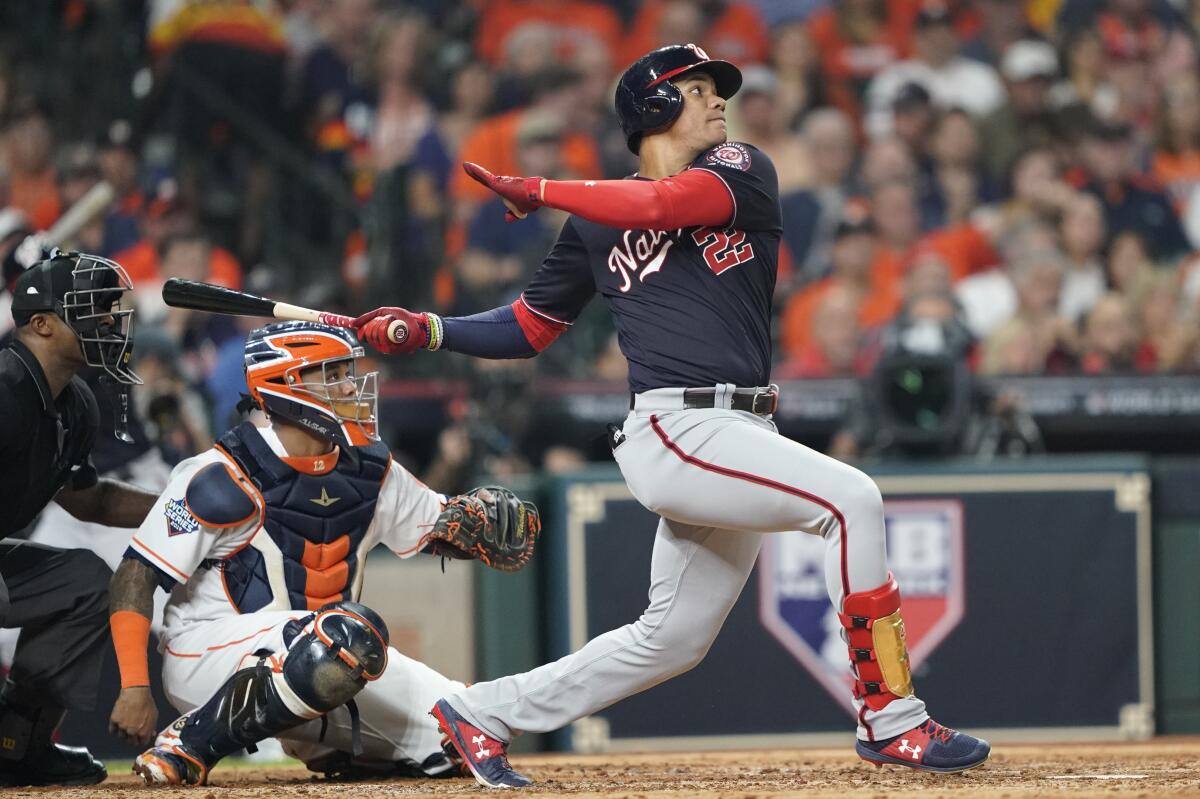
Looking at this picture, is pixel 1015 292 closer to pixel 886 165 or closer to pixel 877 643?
pixel 886 165

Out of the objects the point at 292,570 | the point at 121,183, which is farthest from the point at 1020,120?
the point at 292,570

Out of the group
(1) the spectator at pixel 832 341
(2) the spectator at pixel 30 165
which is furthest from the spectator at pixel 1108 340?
(2) the spectator at pixel 30 165

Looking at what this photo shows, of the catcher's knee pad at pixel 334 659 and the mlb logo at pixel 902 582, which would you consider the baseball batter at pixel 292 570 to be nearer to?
the catcher's knee pad at pixel 334 659

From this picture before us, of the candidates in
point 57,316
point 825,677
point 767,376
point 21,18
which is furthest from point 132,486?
point 21,18

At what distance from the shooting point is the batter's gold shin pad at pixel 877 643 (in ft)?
11.9

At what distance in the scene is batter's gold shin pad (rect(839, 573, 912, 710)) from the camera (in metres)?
3.63

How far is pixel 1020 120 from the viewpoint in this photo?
356 inches

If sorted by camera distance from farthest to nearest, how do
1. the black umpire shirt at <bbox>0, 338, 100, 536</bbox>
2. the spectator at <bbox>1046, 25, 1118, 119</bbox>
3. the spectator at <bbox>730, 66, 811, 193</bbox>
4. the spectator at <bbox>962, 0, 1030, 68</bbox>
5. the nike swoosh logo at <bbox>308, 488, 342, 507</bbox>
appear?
the spectator at <bbox>962, 0, 1030, 68</bbox> → the spectator at <bbox>1046, 25, 1118, 119</bbox> → the spectator at <bbox>730, 66, 811, 193</bbox> → the nike swoosh logo at <bbox>308, 488, 342, 507</bbox> → the black umpire shirt at <bbox>0, 338, 100, 536</bbox>

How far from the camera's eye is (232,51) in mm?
9117

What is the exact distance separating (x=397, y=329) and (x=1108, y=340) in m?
4.78

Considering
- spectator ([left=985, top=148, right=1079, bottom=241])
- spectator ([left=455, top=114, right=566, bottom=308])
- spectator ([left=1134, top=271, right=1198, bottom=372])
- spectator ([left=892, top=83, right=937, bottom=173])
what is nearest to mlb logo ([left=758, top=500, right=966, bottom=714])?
spectator ([left=1134, top=271, right=1198, bottom=372])

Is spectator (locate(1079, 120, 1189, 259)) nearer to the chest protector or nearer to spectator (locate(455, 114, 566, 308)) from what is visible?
spectator (locate(455, 114, 566, 308))

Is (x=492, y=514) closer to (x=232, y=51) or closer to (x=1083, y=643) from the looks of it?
(x=1083, y=643)

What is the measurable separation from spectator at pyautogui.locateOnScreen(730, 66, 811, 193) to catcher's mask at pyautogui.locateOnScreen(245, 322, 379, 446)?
4.93 metres
